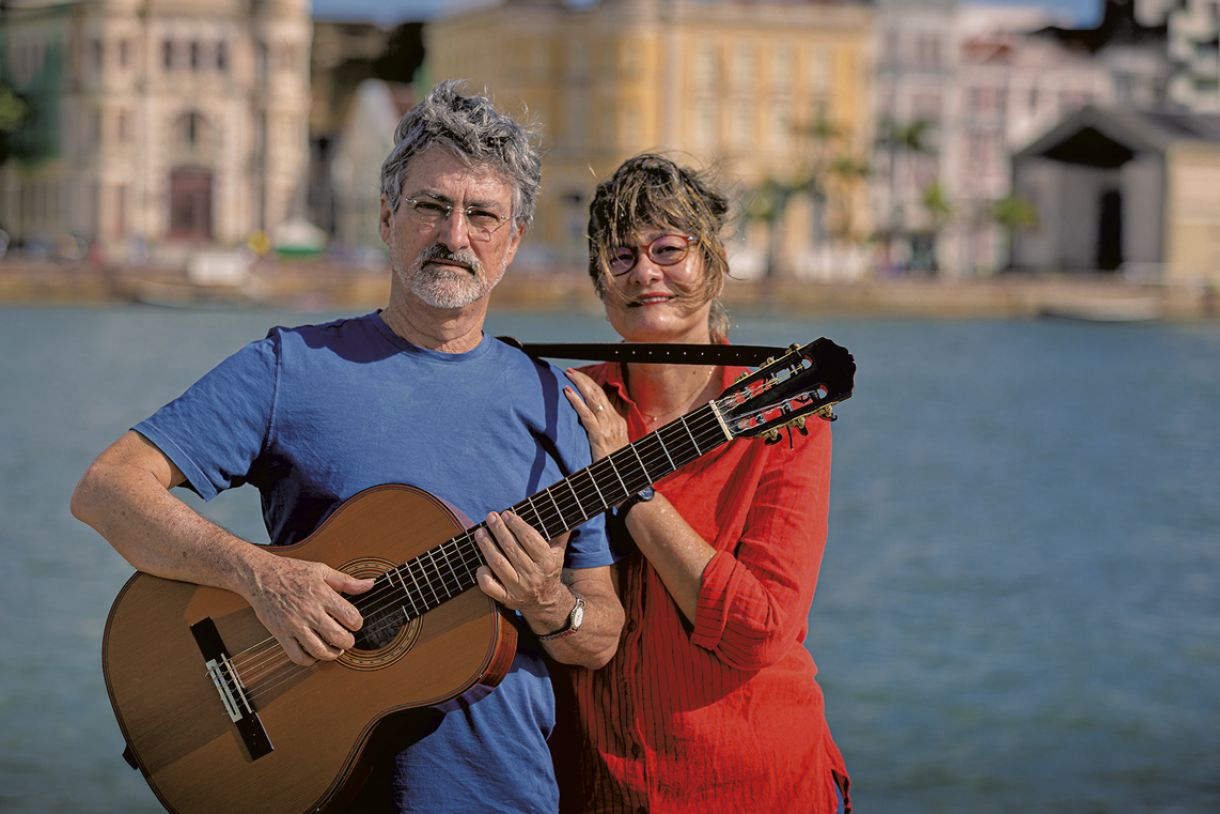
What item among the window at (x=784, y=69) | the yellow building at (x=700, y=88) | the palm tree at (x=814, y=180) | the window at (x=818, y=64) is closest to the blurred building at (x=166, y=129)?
the yellow building at (x=700, y=88)

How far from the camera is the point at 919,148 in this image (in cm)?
6806

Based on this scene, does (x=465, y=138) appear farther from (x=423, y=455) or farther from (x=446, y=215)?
(x=423, y=455)

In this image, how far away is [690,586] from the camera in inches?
121

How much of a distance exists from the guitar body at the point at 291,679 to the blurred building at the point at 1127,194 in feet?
197

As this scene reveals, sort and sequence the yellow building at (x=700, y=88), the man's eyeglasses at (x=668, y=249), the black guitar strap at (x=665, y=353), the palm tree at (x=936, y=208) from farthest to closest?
the palm tree at (x=936, y=208) < the yellow building at (x=700, y=88) < the man's eyeglasses at (x=668, y=249) < the black guitar strap at (x=665, y=353)

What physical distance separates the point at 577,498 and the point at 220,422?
58 centimetres

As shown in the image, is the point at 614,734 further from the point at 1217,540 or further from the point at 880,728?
the point at 1217,540

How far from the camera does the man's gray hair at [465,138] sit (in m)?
3.08

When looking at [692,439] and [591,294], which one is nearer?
[692,439]

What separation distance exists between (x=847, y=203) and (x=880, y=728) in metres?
57.4

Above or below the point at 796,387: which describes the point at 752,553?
below

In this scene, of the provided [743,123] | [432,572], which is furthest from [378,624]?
[743,123]

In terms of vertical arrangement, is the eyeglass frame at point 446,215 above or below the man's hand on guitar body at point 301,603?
above

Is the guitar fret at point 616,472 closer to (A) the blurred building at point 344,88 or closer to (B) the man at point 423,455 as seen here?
(B) the man at point 423,455
